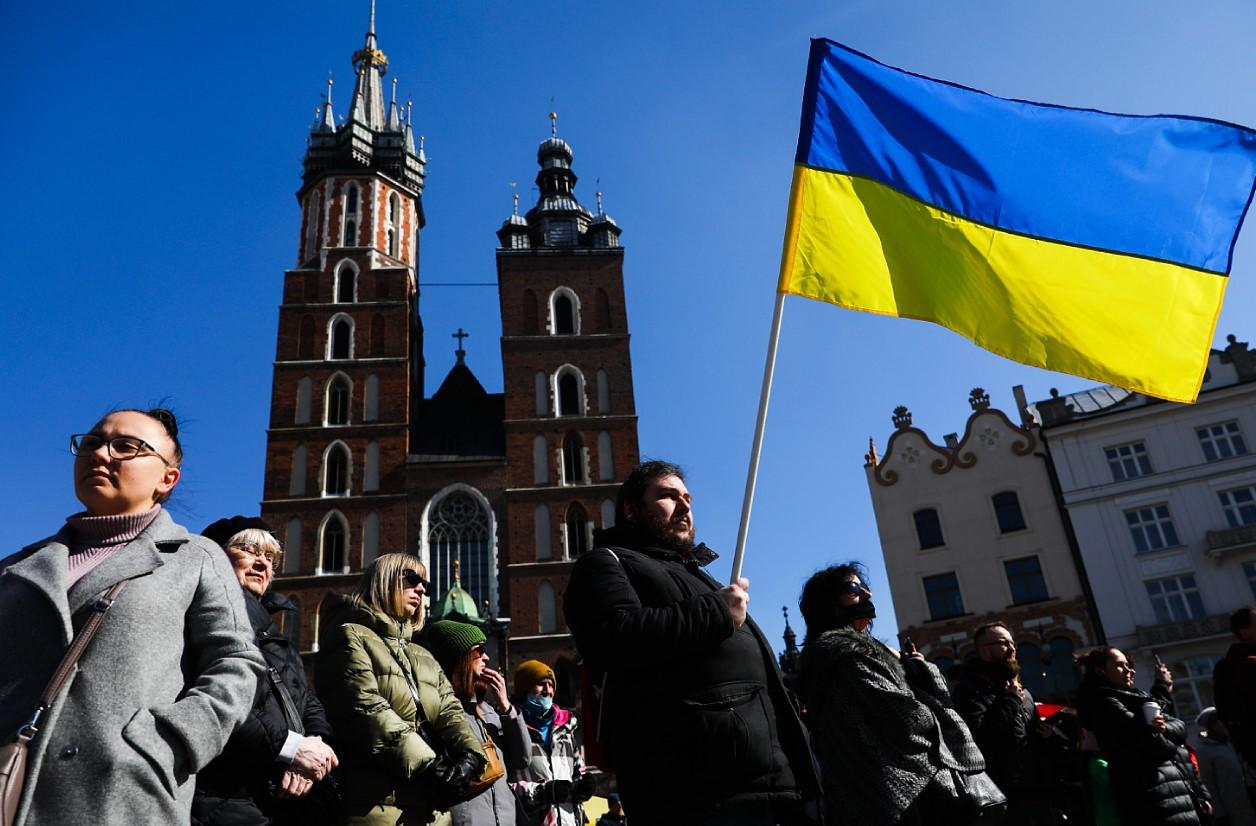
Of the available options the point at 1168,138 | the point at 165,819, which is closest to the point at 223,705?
the point at 165,819

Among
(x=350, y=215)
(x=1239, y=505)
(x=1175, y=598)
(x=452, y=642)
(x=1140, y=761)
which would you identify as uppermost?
(x=350, y=215)

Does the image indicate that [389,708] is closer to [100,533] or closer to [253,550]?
[253,550]

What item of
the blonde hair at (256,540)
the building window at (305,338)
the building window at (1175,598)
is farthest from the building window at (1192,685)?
the building window at (305,338)

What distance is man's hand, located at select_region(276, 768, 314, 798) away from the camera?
255 centimetres

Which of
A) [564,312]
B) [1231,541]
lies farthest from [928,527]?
[564,312]

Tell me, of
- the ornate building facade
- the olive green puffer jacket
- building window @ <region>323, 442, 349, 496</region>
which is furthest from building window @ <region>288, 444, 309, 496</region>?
the olive green puffer jacket

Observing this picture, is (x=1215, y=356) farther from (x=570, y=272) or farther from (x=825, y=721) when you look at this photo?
(x=825, y=721)

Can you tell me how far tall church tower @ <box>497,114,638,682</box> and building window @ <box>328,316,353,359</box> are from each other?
18.2ft

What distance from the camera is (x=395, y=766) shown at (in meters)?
3.41

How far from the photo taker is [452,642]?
16.3 feet

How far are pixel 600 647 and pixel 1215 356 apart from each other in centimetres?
2720

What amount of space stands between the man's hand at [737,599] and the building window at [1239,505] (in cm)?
2476

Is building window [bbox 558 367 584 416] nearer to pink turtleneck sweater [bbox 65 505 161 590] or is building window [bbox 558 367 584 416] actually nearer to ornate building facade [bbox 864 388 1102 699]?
ornate building facade [bbox 864 388 1102 699]

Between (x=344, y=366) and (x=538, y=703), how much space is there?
28216 mm
